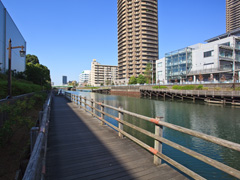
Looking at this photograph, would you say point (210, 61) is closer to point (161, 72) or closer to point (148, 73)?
point (161, 72)

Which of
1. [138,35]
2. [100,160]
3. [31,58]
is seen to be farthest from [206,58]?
[31,58]

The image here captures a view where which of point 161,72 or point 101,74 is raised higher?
point 101,74

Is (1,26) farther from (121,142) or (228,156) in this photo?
(228,156)

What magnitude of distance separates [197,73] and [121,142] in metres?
50.3

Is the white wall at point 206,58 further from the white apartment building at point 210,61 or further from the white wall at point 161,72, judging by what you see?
the white wall at point 161,72

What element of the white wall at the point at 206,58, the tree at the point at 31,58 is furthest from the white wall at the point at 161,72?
the tree at the point at 31,58

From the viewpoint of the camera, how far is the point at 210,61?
148 feet

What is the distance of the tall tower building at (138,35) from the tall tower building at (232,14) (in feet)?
308

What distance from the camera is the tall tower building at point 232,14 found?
450 ft

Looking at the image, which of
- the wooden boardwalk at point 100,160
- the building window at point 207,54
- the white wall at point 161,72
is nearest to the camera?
the wooden boardwalk at point 100,160

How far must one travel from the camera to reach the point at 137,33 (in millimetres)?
90812

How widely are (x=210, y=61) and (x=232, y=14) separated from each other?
459 ft

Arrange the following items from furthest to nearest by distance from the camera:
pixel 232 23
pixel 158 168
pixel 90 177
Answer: pixel 232 23 < pixel 158 168 < pixel 90 177

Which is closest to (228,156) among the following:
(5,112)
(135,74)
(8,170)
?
(8,170)
